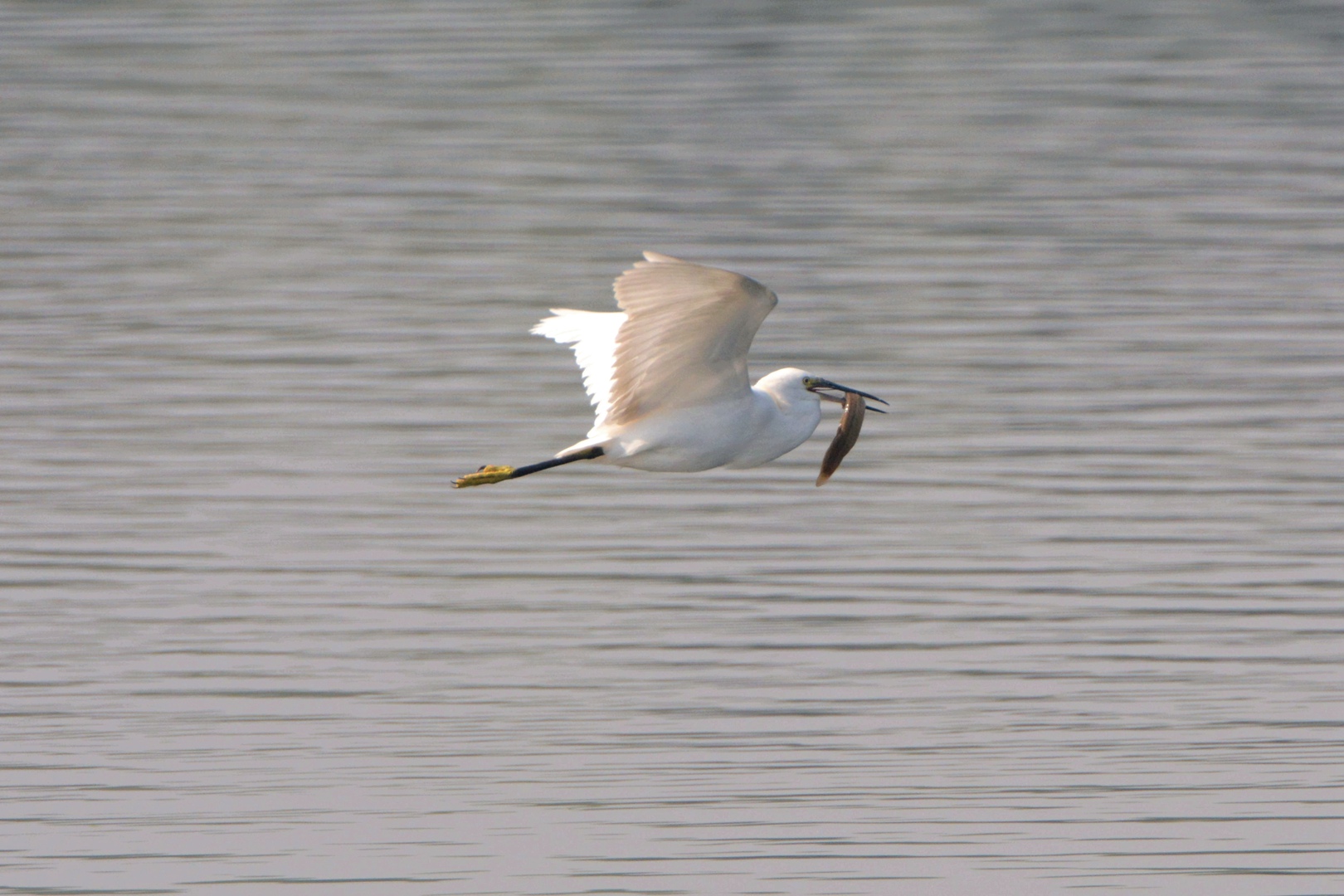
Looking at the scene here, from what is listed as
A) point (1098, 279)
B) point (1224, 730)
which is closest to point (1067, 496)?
point (1224, 730)

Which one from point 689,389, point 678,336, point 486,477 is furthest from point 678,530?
point 678,336

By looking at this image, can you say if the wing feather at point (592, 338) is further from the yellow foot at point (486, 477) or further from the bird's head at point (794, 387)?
the bird's head at point (794, 387)

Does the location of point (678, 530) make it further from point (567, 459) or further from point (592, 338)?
point (567, 459)

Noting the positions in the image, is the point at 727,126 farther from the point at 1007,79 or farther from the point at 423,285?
the point at 423,285

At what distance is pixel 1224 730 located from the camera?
10.7 m

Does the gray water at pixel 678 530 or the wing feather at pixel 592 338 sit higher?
the wing feather at pixel 592 338

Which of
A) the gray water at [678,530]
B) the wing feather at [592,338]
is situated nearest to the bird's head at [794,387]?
the wing feather at [592,338]

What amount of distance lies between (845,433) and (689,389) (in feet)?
3.73

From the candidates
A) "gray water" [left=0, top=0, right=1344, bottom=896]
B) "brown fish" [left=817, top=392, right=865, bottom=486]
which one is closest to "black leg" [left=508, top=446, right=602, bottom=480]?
"brown fish" [left=817, top=392, right=865, bottom=486]

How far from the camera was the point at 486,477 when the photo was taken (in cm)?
1033

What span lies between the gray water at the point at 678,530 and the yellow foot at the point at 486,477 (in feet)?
3.75

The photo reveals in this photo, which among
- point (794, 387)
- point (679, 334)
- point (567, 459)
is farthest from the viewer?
point (794, 387)

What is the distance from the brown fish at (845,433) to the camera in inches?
414

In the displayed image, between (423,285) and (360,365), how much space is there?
287 centimetres
